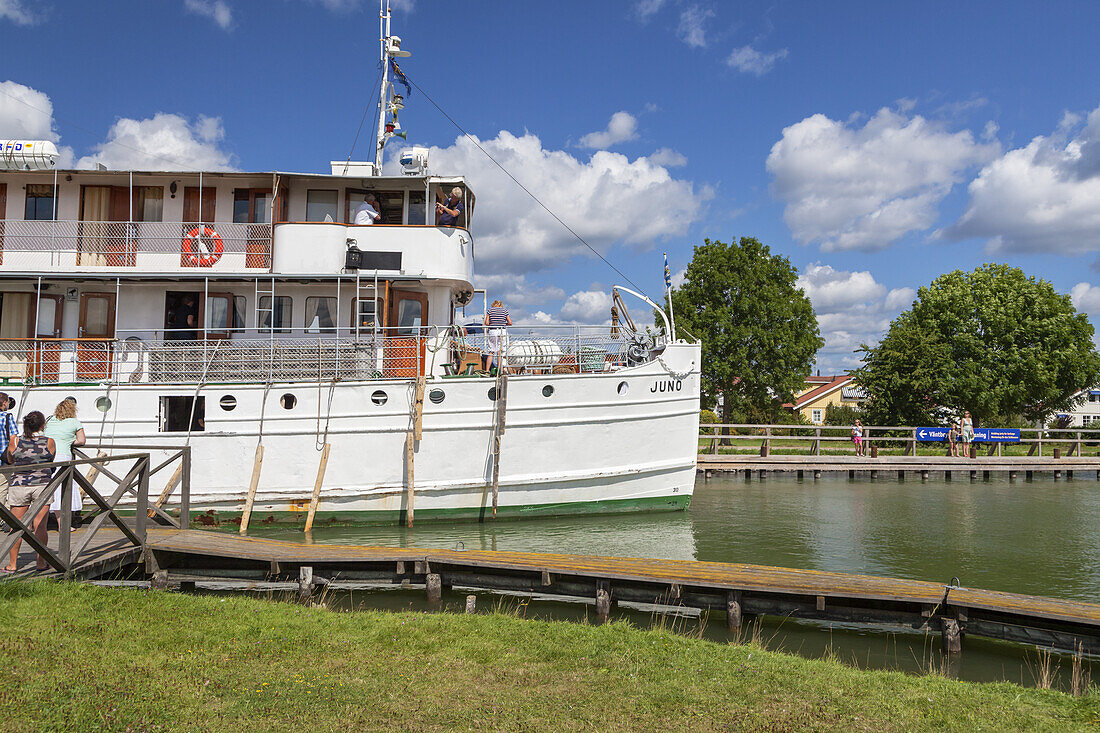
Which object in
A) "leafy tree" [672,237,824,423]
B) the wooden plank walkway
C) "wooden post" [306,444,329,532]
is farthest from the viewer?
"leafy tree" [672,237,824,423]

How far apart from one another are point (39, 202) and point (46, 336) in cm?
303

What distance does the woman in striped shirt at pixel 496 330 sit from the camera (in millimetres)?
14906

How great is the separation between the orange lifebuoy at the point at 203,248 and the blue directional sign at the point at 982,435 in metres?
27.3

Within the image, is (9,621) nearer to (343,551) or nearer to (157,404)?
(343,551)

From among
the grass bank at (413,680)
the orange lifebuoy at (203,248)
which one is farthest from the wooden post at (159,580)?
the orange lifebuoy at (203,248)

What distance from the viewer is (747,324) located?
40.3 m

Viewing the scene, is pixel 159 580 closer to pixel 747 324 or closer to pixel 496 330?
pixel 496 330

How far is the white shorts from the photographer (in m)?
14.9

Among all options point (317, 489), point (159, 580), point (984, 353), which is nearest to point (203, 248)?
point (317, 489)

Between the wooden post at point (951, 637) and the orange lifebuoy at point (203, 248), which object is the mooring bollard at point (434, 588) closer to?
the wooden post at point (951, 637)

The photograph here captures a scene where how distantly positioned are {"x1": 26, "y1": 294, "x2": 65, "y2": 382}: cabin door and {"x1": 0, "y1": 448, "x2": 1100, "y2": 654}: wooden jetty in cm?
601

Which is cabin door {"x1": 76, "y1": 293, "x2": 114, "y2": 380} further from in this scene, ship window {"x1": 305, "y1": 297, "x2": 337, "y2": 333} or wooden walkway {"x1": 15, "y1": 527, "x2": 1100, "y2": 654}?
wooden walkway {"x1": 15, "y1": 527, "x2": 1100, "y2": 654}

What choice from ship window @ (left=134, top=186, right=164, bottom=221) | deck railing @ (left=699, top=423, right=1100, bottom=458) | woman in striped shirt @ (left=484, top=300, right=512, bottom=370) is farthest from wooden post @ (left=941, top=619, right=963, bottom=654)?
deck railing @ (left=699, top=423, right=1100, bottom=458)

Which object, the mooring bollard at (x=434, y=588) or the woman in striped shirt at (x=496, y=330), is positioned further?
the woman in striped shirt at (x=496, y=330)
